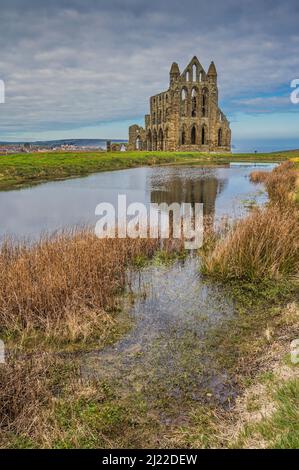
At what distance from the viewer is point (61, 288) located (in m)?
6.57

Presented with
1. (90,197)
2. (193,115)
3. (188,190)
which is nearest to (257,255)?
(90,197)

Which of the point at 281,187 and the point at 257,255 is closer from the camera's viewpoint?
the point at 257,255

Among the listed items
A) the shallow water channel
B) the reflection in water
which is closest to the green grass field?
the reflection in water

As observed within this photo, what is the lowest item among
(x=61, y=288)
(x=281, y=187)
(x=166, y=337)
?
(x=166, y=337)

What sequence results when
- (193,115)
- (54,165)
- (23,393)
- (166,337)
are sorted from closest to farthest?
(23,393) < (166,337) < (54,165) < (193,115)

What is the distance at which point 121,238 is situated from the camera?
9.90 metres

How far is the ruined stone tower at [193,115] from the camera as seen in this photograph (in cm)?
6950

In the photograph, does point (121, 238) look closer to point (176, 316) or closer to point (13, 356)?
point (176, 316)

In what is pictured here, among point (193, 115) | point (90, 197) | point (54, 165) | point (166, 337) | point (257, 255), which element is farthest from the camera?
point (193, 115)

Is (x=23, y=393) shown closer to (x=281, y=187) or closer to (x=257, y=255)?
(x=257, y=255)

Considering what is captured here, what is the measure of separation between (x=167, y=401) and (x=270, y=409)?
1.14 meters

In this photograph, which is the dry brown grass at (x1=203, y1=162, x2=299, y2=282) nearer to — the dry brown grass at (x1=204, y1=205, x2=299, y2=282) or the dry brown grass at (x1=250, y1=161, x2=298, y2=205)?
the dry brown grass at (x1=204, y1=205, x2=299, y2=282)

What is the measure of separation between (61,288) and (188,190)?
734 inches
